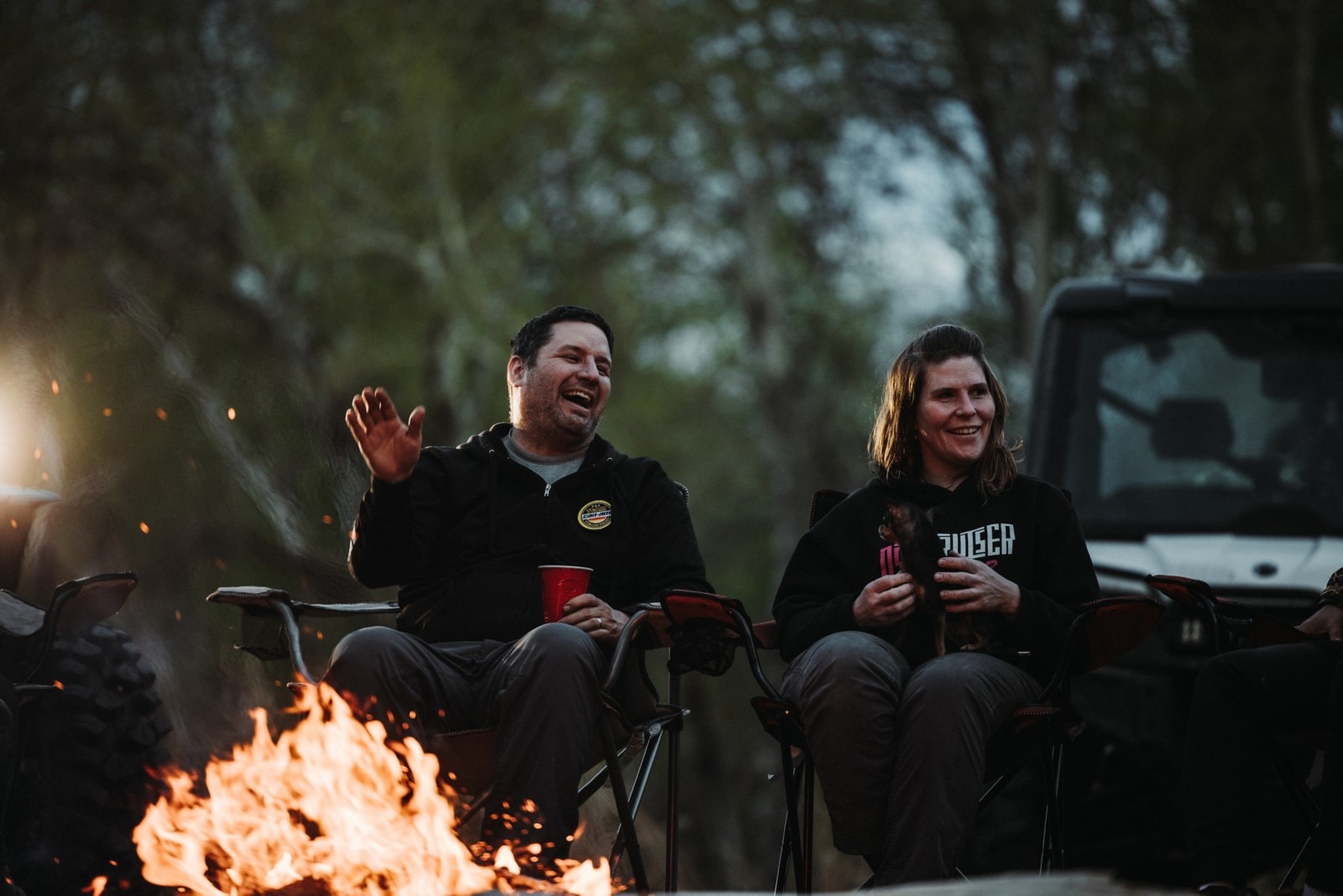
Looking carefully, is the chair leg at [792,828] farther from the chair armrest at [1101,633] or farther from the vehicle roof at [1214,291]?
the vehicle roof at [1214,291]

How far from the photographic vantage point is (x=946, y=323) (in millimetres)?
3607

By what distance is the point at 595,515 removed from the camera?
3.65 m

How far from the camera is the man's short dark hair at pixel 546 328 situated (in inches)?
148

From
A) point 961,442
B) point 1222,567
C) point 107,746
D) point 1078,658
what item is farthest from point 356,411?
point 1222,567

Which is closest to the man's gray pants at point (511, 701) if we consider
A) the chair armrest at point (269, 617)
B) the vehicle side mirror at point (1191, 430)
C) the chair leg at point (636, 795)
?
the chair leg at point (636, 795)

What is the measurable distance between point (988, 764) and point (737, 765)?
1098 centimetres

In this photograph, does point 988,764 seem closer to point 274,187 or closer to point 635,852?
point 635,852

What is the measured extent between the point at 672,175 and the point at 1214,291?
38.6 feet

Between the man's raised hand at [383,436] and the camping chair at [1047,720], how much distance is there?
0.78 meters

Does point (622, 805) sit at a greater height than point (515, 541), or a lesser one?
lesser

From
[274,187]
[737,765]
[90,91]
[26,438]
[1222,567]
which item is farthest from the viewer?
[274,187]

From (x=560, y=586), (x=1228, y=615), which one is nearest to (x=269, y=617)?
(x=560, y=586)

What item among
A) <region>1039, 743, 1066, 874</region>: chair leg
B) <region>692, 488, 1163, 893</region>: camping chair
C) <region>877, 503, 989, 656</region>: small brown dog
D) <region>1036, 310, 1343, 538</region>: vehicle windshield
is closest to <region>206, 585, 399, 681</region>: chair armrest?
<region>692, 488, 1163, 893</region>: camping chair

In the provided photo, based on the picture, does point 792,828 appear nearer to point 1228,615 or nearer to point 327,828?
point 327,828
